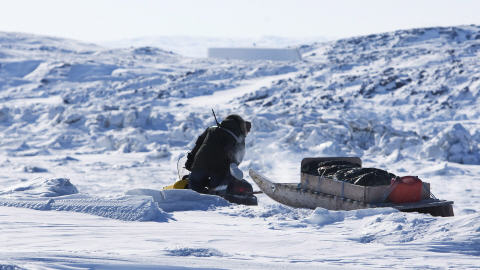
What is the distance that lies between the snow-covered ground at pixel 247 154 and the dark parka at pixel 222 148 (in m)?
0.59

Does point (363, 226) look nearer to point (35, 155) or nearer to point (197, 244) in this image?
point (197, 244)

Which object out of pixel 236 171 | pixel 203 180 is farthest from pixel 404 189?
pixel 203 180

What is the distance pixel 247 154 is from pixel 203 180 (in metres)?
6.21

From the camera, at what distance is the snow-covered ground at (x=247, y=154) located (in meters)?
3.85

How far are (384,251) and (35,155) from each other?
38.5ft

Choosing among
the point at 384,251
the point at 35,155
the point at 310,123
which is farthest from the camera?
the point at 310,123

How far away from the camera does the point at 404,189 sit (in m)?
5.78

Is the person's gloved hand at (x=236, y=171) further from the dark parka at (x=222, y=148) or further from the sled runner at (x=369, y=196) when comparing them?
the sled runner at (x=369, y=196)

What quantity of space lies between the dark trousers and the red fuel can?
5.65 feet

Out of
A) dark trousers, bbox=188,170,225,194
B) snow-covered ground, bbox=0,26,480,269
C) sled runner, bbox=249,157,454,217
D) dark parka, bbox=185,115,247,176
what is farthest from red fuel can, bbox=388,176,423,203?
dark trousers, bbox=188,170,225,194

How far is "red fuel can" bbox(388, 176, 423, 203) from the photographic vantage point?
575 cm

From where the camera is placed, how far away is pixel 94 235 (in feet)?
13.7

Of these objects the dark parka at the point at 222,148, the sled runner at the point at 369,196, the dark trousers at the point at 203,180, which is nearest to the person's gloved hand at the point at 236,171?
the dark parka at the point at 222,148

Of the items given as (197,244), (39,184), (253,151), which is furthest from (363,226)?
(253,151)
